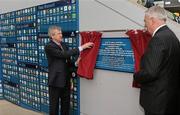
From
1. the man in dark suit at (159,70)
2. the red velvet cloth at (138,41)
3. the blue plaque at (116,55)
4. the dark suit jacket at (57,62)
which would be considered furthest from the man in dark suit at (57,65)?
the man in dark suit at (159,70)

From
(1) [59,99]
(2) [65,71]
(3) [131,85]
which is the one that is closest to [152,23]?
(3) [131,85]

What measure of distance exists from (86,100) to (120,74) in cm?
75

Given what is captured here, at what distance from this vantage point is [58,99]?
3658mm

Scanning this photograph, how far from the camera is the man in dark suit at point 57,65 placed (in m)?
3.48

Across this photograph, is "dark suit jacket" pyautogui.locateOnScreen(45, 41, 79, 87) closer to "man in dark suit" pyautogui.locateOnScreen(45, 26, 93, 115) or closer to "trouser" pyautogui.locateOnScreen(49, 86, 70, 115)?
"man in dark suit" pyautogui.locateOnScreen(45, 26, 93, 115)

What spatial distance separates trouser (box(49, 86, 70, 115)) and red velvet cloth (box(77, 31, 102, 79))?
318 millimetres

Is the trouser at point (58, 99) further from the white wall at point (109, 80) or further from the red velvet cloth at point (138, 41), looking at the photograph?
the red velvet cloth at point (138, 41)

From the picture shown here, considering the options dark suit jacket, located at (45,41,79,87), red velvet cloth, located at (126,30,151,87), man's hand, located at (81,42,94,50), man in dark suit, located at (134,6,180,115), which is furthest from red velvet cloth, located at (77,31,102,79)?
man in dark suit, located at (134,6,180,115)

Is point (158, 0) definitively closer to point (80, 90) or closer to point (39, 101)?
point (80, 90)

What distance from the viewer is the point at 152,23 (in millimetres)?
2436


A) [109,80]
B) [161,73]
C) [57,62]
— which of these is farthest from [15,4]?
[161,73]

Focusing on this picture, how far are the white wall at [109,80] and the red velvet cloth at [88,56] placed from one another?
0.09 metres

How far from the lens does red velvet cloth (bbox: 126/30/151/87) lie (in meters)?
2.88

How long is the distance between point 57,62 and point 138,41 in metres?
1.10
